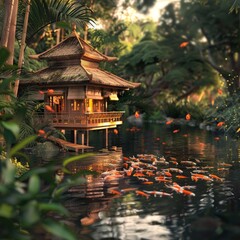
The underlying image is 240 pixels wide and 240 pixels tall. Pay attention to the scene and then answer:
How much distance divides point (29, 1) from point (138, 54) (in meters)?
35.2

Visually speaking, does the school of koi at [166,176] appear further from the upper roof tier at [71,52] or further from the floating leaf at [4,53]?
the upper roof tier at [71,52]

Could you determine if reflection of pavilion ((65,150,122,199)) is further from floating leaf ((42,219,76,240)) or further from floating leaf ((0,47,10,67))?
floating leaf ((0,47,10,67))

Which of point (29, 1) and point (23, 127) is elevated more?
point (29, 1)

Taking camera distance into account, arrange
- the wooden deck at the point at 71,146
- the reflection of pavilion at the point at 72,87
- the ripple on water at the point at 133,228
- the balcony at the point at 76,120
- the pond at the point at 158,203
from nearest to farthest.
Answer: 1. the ripple on water at the point at 133,228
2. the pond at the point at 158,203
3. the wooden deck at the point at 71,146
4. the balcony at the point at 76,120
5. the reflection of pavilion at the point at 72,87

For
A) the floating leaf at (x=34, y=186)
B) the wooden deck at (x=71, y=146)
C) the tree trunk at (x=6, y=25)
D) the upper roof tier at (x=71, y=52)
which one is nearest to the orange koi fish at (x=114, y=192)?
the floating leaf at (x=34, y=186)

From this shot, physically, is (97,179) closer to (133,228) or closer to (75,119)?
(133,228)

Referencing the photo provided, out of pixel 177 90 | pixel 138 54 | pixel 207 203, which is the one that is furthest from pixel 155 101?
pixel 207 203

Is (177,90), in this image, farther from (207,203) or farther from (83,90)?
(207,203)

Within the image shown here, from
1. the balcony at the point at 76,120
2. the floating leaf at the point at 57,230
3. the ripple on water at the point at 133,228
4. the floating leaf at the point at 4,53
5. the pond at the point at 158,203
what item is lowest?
the ripple on water at the point at 133,228

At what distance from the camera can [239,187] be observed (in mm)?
11359

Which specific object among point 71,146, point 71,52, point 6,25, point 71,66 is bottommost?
point 71,146

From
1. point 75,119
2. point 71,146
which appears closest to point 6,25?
point 71,146

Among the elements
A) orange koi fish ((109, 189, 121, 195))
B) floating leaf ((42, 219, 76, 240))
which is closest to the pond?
orange koi fish ((109, 189, 121, 195))

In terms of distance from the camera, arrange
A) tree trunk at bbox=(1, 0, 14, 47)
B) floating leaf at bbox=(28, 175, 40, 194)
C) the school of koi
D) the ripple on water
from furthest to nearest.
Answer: tree trunk at bbox=(1, 0, 14, 47)
the school of koi
the ripple on water
floating leaf at bbox=(28, 175, 40, 194)
